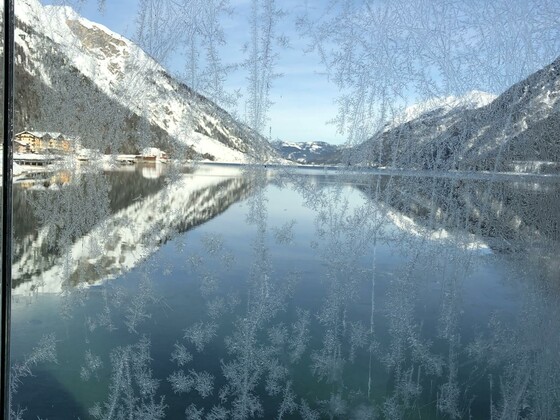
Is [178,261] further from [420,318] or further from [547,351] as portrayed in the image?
[547,351]

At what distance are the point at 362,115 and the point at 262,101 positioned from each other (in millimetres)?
410

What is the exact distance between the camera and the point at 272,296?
5.94ft

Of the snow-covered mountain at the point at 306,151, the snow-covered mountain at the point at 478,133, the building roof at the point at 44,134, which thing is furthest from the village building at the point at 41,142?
the snow-covered mountain at the point at 478,133

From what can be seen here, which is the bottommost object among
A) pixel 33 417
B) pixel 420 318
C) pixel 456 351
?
pixel 33 417

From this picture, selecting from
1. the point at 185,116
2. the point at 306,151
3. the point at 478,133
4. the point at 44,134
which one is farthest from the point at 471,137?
the point at 44,134

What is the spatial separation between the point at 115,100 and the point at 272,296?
39.9 inches

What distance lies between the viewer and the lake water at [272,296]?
1714 millimetres

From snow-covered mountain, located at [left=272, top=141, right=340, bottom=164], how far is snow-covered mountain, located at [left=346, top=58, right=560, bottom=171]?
7 centimetres

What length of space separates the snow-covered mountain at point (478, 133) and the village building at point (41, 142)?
1.10 m

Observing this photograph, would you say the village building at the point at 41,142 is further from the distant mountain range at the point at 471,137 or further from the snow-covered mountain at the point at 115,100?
the distant mountain range at the point at 471,137

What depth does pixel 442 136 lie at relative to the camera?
5.72ft

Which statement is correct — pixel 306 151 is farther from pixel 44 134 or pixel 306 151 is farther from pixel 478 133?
pixel 44 134

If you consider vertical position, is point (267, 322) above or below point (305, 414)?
above

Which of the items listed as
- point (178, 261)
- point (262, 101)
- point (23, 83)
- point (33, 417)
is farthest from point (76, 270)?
point (262, 101)
